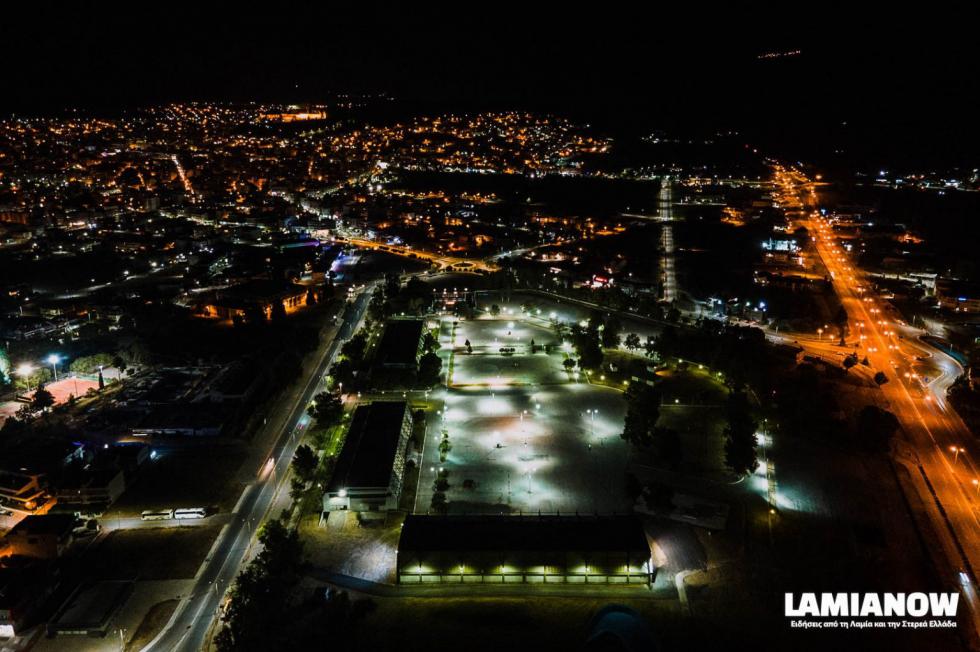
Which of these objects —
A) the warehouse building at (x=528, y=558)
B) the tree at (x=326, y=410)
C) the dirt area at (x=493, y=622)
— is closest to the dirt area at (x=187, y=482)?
the tree at (x=326, y=410)

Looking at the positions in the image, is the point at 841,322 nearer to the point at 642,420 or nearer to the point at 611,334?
the point at 611,334

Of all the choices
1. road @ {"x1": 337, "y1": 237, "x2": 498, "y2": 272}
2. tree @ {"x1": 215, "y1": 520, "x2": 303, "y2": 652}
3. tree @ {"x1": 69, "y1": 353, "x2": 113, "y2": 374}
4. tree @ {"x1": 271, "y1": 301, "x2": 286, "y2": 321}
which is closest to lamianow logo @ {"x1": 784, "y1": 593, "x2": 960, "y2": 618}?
tree @ {"x1": 215, "y1": 520, "x2": 303, "y2": 652}

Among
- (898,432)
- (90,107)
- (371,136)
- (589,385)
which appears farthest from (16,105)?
(898,432)

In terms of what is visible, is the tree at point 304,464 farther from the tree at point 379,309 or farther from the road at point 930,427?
the road at point 930,427

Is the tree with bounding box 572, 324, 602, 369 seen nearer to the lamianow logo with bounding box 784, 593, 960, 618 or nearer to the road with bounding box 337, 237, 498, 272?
the lamianow logo with bounding box 784, 593, 960, 618

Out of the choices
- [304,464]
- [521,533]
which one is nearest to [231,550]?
[304,464]

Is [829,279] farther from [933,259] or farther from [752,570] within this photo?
[752,570]
